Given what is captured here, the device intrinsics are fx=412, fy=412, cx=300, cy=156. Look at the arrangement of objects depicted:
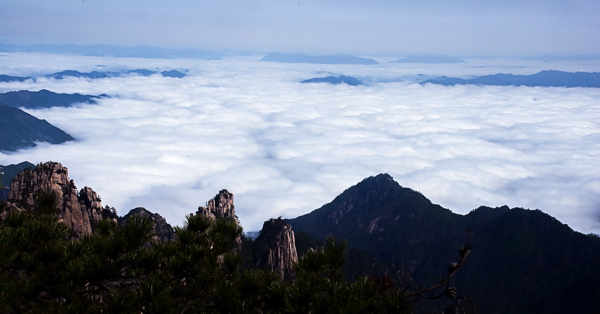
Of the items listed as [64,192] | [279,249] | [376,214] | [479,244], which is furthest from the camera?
[376,214]

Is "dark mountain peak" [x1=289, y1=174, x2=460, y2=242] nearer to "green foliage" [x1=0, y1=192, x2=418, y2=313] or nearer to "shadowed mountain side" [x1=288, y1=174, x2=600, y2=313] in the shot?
"shadowed mountain side" [x1=288, y1=174, x2=600, y2=313]

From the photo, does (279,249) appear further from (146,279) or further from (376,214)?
(376,214)

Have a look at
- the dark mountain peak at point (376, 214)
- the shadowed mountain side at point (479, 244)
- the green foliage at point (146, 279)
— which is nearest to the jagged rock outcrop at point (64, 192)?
the green foliage at point (146, 279)

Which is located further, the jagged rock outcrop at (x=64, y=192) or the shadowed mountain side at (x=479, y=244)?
the shadowed mountain side at (x=479, y=244)

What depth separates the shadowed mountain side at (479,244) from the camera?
66500 mm

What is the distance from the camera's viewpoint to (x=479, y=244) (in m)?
82.2

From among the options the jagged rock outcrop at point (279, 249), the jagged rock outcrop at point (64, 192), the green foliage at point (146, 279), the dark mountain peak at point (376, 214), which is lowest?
the dark mountain peak at point (376, 214)

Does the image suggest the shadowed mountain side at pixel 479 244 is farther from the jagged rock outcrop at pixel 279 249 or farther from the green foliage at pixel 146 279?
the green foliage at pixel 146 279

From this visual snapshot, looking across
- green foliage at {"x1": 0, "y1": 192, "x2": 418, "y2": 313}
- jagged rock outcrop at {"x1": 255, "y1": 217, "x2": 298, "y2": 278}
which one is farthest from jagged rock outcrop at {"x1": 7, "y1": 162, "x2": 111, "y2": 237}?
green foliage at {"x1": 0, "y1": 192, "x2": 418, "y2": 313}

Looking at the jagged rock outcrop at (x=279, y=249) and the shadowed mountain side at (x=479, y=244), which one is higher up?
the jagged rock outcrop at (x=279, y=249)

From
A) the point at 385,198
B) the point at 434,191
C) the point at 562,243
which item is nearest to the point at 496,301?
the point at 562,243

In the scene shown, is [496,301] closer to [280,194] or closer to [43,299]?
[43,299]

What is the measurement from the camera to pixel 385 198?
107 m

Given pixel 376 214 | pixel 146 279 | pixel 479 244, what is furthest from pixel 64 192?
pixel 376 214
